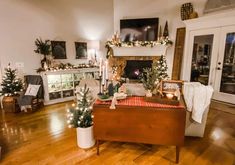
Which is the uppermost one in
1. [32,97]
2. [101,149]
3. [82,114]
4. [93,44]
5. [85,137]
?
[93,44]

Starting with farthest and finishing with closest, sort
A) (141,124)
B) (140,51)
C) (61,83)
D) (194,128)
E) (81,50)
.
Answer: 1. (140,51)
2. (81,50)
3. (61,83)
4. (194,128)
5. (141,124)

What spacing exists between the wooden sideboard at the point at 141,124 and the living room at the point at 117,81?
12 millimetres

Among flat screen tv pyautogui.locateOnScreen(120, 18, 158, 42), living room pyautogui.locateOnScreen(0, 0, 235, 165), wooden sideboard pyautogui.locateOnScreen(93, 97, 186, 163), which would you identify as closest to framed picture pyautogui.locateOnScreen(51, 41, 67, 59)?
living room pyautogui.locateOnScreen(0, 0, 235, 165)

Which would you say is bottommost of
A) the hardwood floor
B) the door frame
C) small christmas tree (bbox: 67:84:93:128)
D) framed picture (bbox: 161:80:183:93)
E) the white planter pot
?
the hardwood floor

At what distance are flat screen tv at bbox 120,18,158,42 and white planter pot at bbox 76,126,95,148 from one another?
396cm

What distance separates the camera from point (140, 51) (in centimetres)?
545

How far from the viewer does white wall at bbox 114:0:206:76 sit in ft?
15.9

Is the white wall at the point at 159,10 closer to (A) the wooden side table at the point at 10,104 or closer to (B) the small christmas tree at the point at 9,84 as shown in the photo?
(B) the small christmas tree at the point at 9,84

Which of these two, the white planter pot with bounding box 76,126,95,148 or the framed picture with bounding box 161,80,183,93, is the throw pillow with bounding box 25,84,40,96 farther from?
the framed picture with bounding box 161,80,183,93

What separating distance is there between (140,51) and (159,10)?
149 cm

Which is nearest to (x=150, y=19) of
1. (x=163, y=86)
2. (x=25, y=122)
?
(x=163, y=86)

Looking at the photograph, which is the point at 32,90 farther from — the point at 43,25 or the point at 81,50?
the point at 81,50

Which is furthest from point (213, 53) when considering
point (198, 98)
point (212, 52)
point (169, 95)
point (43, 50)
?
point (43, 50)

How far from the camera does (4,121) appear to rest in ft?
10.7
